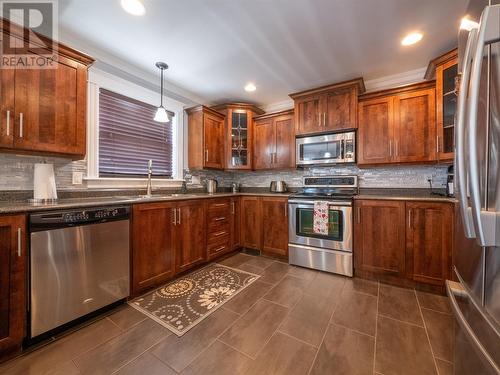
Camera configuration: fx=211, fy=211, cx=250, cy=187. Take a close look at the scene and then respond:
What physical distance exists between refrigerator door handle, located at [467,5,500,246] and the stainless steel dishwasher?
2.21 m

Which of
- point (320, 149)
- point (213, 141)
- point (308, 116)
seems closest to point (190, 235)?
Result: point (213, 141)

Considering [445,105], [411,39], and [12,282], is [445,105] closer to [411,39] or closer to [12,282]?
[411,39]

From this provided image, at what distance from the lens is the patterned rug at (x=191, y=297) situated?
174cm

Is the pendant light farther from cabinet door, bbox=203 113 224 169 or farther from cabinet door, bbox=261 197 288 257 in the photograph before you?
cabinet door, bbox=261 197 288 257

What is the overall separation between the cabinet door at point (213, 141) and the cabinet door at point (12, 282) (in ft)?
7.38

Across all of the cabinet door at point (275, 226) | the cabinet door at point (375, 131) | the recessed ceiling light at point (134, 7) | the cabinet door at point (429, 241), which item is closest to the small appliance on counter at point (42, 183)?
the recessed ceiling light at point (134, 7)

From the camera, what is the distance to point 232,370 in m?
1.27

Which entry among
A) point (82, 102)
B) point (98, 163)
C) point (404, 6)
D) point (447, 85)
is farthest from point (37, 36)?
point (447, 85)

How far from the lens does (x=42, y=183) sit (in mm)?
1797

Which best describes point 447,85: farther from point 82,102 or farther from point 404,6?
point 82,102

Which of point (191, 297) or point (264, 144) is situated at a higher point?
point (264, 144)

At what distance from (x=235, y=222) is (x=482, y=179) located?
9.81ft

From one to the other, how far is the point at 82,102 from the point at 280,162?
2.61 m

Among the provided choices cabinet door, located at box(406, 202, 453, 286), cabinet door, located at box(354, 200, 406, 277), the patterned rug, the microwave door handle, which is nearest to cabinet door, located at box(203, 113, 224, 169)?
the patterned rug
